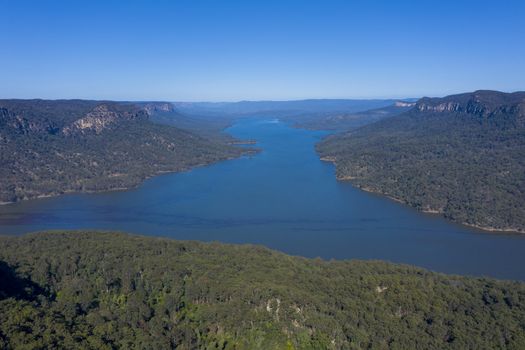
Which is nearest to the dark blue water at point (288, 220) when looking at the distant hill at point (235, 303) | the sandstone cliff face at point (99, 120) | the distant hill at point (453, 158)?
the distant hill at point (453, 158)

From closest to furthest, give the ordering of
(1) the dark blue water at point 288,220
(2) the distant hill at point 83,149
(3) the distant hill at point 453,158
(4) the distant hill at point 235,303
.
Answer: (4) the distant hill at point 235,303 → (1) the dark blue water at point 288,220 → (3) the distant hill at point 453,158 → (2) the distant hill at point 83,149

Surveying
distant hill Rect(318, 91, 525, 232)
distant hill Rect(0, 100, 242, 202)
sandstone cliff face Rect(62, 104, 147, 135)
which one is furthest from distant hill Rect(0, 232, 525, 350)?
sandstone cliff face Rect(62, 104, 147, 135)

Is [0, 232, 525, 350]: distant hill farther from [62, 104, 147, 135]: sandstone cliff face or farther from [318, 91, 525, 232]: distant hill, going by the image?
[62, 104, 147, 135]: sandstone cliff face

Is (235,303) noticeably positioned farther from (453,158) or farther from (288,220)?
(453,158)

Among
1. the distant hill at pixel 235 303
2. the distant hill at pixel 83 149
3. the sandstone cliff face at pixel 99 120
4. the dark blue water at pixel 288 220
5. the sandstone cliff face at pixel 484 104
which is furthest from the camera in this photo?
the sandstone cliff face at pixel 99 120

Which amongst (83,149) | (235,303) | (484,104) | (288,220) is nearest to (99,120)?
(83,149)

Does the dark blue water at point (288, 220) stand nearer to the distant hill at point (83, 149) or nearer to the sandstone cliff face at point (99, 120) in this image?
the distant hill at point (83, 149)
